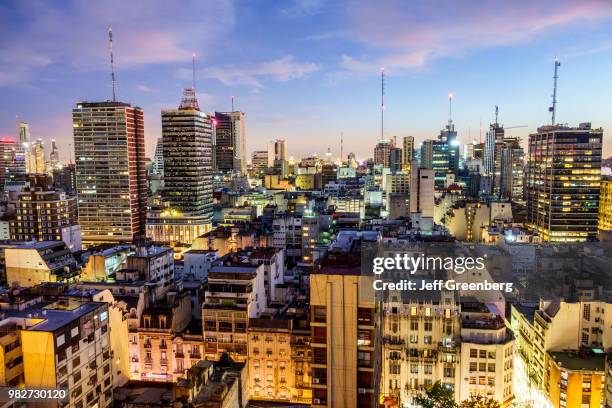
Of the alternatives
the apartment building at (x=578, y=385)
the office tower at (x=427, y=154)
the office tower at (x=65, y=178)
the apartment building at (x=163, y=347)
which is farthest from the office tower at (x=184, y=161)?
the office tower at (x=427, y=154)

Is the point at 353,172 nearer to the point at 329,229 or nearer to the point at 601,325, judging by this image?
the point at 329,229

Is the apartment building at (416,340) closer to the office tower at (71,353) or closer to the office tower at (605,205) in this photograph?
the office tower at (71,353)

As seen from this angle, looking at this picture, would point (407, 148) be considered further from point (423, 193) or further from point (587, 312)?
point (587, 312)

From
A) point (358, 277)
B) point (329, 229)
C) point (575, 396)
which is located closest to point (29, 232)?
point (329, 229)

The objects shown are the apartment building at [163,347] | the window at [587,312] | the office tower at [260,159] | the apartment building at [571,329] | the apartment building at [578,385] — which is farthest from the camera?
the office tower at [260,159]

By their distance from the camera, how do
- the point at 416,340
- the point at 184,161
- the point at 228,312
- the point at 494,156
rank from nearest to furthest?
the point at 416,340 → the point at 228,312 → the point at 184,161 → the point at 494,156

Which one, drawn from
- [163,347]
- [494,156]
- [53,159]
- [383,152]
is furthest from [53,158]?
[163,347]

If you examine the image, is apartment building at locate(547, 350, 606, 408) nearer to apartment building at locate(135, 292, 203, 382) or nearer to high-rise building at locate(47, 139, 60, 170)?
apartment building at locate(135, 292, 203, 382)

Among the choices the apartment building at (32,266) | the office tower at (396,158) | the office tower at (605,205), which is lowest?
the apartment building at (32,266)
